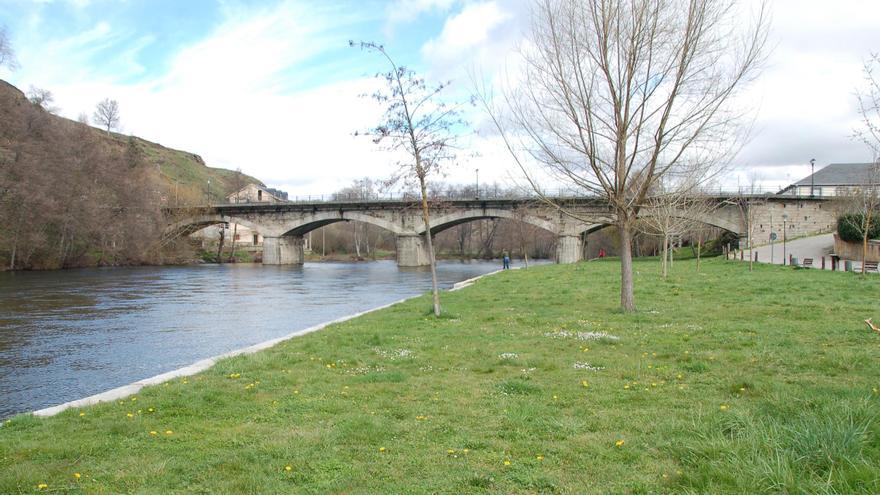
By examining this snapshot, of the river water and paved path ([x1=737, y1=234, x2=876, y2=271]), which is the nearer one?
the river water

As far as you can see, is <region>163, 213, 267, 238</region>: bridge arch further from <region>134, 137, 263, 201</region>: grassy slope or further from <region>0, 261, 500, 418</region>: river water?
<region>134, 137, 263, 201</region>: grassy slope

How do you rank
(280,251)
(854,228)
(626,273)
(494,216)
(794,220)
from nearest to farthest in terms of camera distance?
(626,273), (854,228), (794,220), (494,216), (280,251)

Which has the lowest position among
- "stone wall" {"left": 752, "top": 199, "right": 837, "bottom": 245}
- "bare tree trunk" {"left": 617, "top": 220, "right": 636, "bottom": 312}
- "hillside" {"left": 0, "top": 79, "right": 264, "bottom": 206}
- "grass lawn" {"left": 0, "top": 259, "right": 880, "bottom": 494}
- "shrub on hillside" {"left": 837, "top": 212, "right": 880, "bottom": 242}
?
"grass lawn" {"left": 0, "top": 259, "right": 880, "bottom": 494}

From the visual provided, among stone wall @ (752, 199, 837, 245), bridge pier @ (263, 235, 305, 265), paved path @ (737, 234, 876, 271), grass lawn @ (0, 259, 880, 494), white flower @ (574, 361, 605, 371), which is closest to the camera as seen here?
grass lawn @ (0, 259, 880, 494)

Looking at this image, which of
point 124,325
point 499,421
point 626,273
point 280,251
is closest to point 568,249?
point 280,251

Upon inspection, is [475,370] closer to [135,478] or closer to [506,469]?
[506,469]

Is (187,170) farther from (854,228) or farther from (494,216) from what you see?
(854,228)

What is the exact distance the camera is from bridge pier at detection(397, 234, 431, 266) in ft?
229

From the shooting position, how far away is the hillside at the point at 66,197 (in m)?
45.0

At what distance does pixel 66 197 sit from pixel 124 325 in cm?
3940

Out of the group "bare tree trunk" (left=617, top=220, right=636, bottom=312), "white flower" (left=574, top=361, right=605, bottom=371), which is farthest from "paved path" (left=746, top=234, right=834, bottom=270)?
"white flower" (left=574, top=361, right=605, bottom=371)

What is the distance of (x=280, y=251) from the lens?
252 feet

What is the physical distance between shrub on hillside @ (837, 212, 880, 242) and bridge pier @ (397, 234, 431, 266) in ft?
138

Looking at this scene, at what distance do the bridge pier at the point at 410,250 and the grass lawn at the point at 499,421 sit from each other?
57.7m
